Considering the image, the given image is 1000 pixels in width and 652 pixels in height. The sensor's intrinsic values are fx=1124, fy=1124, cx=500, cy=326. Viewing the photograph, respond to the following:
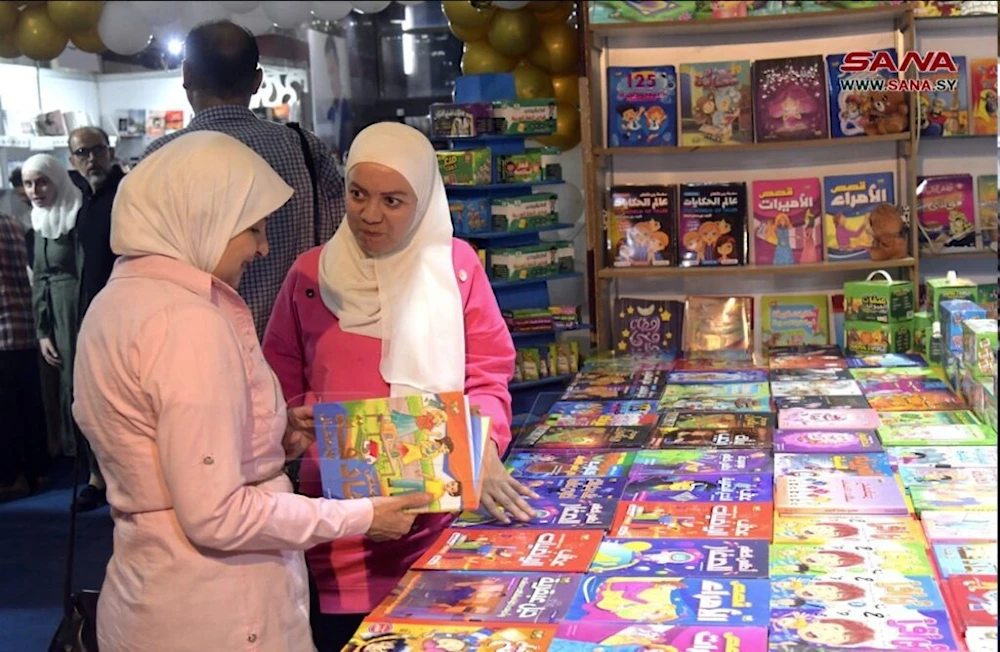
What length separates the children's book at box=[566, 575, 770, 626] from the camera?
1.69 meters

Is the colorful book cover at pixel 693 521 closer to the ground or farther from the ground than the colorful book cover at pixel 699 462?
closer to the ground

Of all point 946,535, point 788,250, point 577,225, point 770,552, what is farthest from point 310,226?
point 577,225

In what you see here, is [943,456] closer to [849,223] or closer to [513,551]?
[513,551]

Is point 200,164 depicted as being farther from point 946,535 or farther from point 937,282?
point 937,282

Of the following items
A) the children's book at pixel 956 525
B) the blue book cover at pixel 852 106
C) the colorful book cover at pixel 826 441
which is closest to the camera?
the children's book at pixel 956 525

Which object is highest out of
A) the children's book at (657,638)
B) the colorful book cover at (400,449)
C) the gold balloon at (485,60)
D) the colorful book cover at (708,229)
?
the gold balloon at (485,60)

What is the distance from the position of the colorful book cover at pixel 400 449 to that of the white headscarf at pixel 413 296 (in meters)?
0.38

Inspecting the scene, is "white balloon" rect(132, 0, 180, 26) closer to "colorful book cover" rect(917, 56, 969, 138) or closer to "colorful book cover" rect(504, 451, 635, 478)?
"colorful book cover" rect(917, 56, 969, 138)

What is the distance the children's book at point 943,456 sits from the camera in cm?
240

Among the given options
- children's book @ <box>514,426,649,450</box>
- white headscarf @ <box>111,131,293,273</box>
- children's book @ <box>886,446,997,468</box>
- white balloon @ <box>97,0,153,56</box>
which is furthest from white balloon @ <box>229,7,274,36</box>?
white headscarf @ <box>111,131,293,273</box>

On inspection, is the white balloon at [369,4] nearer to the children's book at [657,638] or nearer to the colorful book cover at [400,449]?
the colorful book cover at [400,449]

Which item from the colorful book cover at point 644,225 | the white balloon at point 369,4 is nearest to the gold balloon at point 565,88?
the white balloon at point 369,4

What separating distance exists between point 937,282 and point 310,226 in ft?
6.26

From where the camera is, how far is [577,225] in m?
6.93
